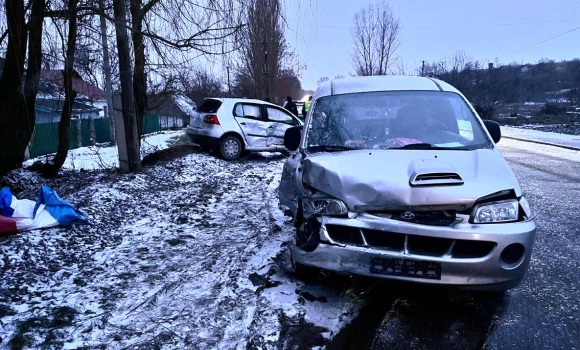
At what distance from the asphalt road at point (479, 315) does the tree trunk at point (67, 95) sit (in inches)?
216

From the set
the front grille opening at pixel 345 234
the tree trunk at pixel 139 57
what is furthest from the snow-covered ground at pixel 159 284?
the tree trunk at pixel 139 57

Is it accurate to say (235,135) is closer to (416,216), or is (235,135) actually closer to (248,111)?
(248,111)

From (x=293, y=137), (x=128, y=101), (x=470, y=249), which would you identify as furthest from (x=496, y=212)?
(x=128, y=101)

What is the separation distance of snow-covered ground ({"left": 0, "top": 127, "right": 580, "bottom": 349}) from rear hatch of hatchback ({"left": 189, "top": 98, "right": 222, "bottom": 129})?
18.4 feet

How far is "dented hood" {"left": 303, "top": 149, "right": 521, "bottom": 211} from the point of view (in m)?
3.23

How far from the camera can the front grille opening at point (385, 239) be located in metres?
3.28

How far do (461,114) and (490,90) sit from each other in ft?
125

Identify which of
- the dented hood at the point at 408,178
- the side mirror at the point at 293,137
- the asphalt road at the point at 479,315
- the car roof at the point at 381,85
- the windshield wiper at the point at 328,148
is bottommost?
the asphalt road at the point at 479,315

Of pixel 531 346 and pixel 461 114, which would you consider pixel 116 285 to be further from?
pixel 461 114

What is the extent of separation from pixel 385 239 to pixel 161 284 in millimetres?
2114

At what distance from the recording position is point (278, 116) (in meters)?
13.5

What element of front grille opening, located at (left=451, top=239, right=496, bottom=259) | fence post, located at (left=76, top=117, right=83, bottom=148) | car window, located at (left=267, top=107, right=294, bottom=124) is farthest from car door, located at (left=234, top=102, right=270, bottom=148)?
fence post, located at (left=76, top=117, right=83, bottom=148)

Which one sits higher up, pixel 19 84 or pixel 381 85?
pixel 19 84

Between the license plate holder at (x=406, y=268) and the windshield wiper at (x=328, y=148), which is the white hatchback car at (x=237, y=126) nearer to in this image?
the windshield wiper at (x=328, y=148)
